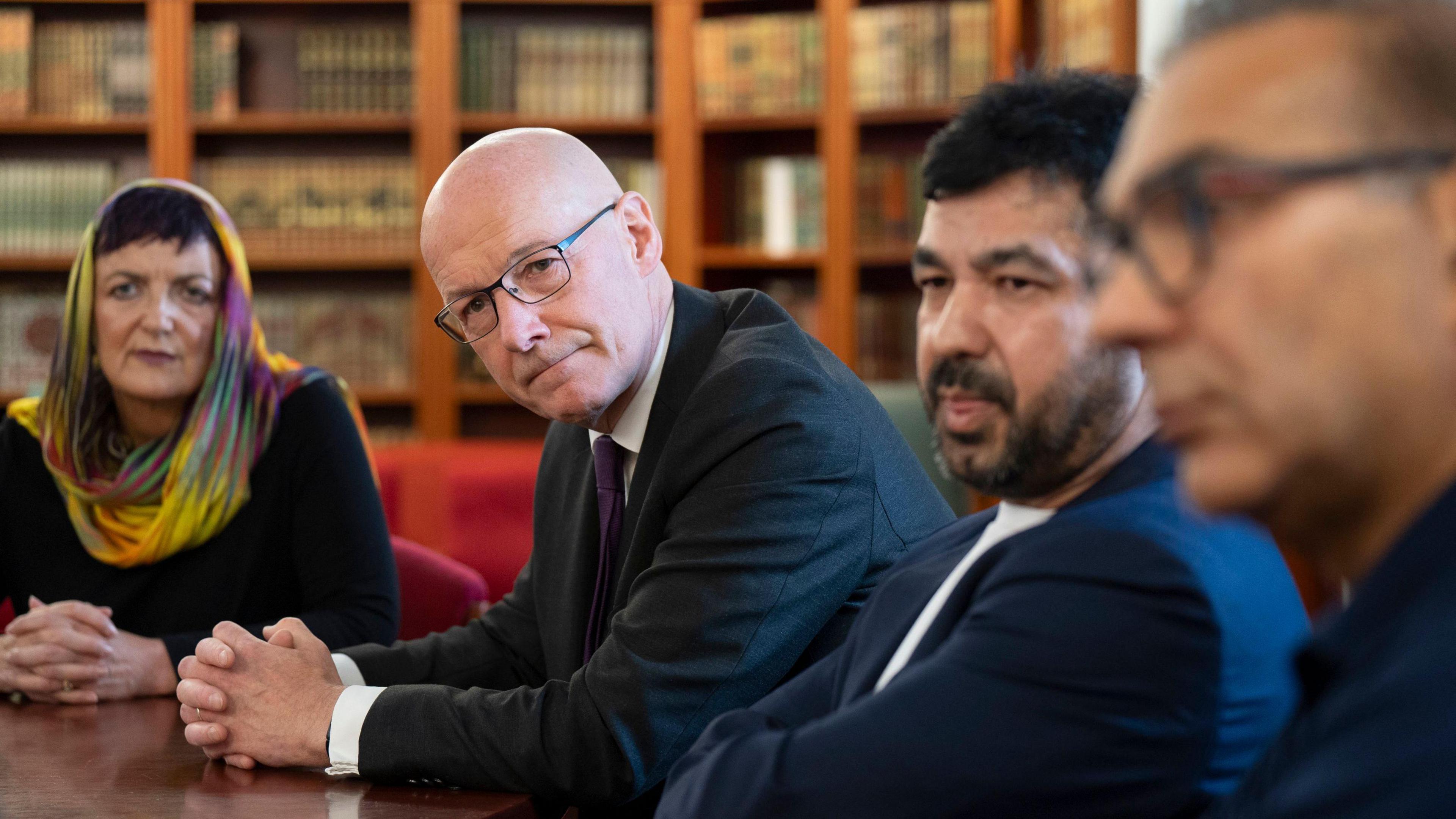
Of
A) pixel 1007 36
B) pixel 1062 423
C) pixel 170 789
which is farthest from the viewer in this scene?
pixel 1007 36

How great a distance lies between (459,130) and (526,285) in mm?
3254

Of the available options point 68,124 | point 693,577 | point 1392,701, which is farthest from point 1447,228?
point 68,124

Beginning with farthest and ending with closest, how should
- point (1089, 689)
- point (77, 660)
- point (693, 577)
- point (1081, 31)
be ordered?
point (1081, 31), point (77, 660), point (693, 577), point (1089, 689)

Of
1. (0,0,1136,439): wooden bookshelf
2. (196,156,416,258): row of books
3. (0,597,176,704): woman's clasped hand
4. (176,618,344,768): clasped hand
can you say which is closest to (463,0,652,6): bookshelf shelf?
(0,0,1136,439): wooden bookshelf

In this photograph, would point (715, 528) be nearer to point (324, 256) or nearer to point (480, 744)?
point (480, 744)

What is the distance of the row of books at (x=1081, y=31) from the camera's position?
12.2 feet

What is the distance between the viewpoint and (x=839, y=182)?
4.58 m

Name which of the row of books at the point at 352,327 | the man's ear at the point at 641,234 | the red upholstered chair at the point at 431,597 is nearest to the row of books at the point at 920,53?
the row of books at the point at 352,327

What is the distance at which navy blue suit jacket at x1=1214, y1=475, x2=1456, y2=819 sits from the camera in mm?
574

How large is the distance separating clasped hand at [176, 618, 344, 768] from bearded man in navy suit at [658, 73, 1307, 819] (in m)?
0.47

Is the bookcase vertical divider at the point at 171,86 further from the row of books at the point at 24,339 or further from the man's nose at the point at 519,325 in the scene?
the man's nose at the point at 519,325

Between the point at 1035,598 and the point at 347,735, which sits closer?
the point at 1035,598

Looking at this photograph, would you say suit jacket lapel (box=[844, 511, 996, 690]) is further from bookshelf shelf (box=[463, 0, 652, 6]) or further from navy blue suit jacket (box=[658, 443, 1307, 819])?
bookshelf shelf (box=[463, 0, 652, 6])

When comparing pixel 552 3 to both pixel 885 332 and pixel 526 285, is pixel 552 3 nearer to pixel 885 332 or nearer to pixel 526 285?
pixel 885 332
